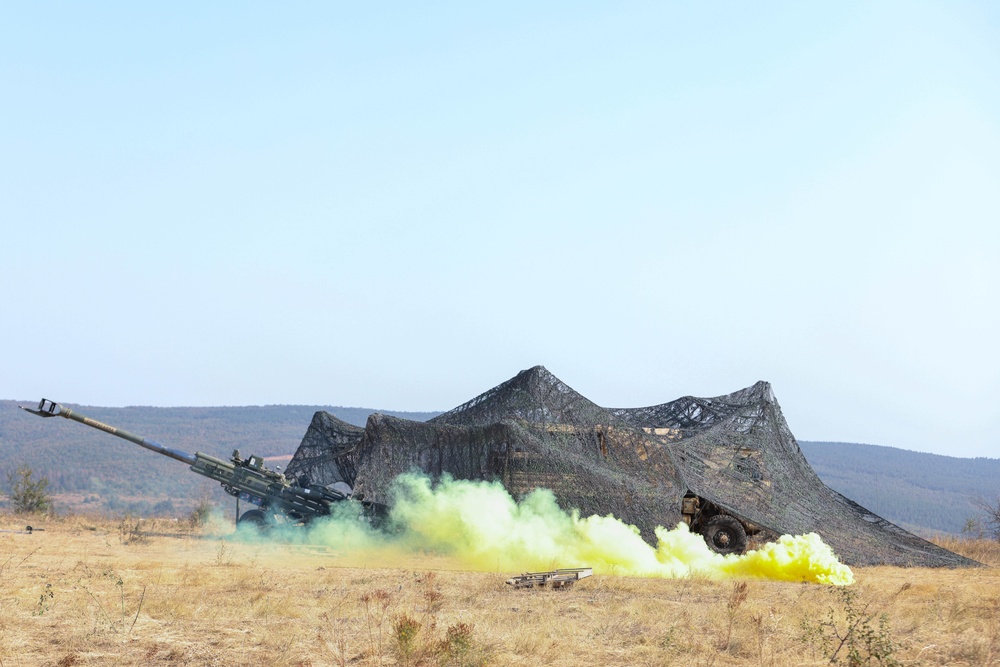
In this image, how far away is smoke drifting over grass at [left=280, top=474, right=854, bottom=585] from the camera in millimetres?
23156

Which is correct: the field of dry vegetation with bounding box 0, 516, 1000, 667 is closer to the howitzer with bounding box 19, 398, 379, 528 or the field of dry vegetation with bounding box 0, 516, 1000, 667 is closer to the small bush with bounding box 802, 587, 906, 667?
the small bush with bounding box 802, 587, 906, 667

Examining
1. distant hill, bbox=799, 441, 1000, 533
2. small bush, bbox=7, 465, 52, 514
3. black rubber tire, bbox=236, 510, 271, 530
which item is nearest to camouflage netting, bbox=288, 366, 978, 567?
black rubber tire, bbox=236, 510, 271, 530

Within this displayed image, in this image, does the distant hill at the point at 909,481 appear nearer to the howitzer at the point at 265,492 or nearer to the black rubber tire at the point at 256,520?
the howitzer at the point at 265,492

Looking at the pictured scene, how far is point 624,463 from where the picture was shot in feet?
94.8

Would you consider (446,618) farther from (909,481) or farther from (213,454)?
(909,481)

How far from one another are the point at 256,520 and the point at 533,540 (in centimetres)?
1004

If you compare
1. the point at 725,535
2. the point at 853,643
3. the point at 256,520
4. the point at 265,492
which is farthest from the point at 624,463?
the point at 853,643

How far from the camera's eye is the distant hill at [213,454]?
11644 centimetres

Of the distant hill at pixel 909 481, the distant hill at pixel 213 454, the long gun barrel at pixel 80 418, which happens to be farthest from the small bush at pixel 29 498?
the distant hill at pixel 909 481

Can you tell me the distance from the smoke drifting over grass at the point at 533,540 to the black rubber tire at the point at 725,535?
8.67ft

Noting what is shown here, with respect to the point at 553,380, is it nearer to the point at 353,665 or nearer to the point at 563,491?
the point at 563,491

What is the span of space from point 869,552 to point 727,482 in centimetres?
463

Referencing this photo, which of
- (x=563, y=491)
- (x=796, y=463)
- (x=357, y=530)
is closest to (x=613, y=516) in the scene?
(x=563, y=491)

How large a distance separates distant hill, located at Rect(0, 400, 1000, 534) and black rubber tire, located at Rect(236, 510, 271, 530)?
64.7m
